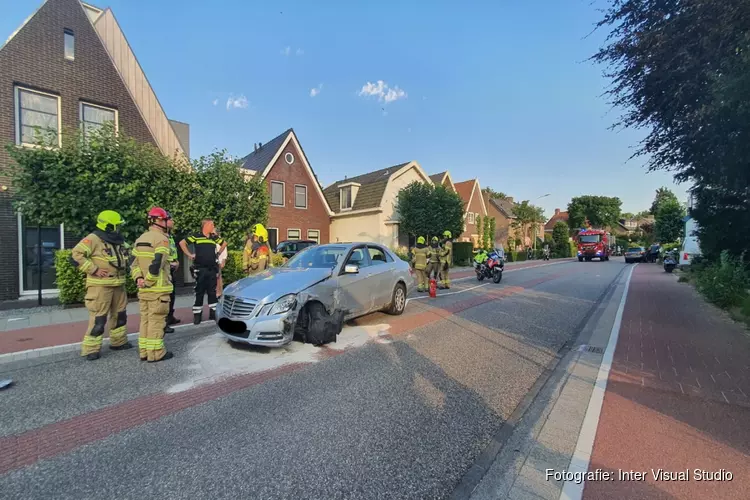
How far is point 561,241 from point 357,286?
53.3 m

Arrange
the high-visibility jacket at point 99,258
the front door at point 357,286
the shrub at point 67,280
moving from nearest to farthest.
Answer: the high-visibility jacket at point 99,258 → the front door at point 357,286 → the shrub at point 67,280

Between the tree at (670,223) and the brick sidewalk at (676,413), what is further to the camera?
the tree at (670,223)

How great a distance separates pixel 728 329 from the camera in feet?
22.9

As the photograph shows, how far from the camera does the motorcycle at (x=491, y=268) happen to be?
15109 millimetres

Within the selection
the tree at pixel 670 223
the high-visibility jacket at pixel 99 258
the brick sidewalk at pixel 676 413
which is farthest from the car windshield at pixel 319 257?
the tree at pixel 670 223

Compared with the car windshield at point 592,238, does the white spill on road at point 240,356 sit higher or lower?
lower

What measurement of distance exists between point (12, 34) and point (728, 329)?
1865cm

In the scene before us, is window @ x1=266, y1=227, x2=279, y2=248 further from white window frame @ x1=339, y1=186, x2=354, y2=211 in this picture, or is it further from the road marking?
the road marking

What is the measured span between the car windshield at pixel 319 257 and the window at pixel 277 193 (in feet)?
52.4

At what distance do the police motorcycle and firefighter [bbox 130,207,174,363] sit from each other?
1253 cm

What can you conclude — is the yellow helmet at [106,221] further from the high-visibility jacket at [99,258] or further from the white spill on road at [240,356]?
the white spill on road at [240,356]

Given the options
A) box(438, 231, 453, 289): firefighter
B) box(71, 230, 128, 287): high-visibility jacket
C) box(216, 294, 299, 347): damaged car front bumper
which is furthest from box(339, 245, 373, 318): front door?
box(438, 231, 453, 289): firefighter

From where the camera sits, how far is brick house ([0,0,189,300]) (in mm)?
10438

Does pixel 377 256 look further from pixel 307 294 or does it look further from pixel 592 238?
pixel 592 238
